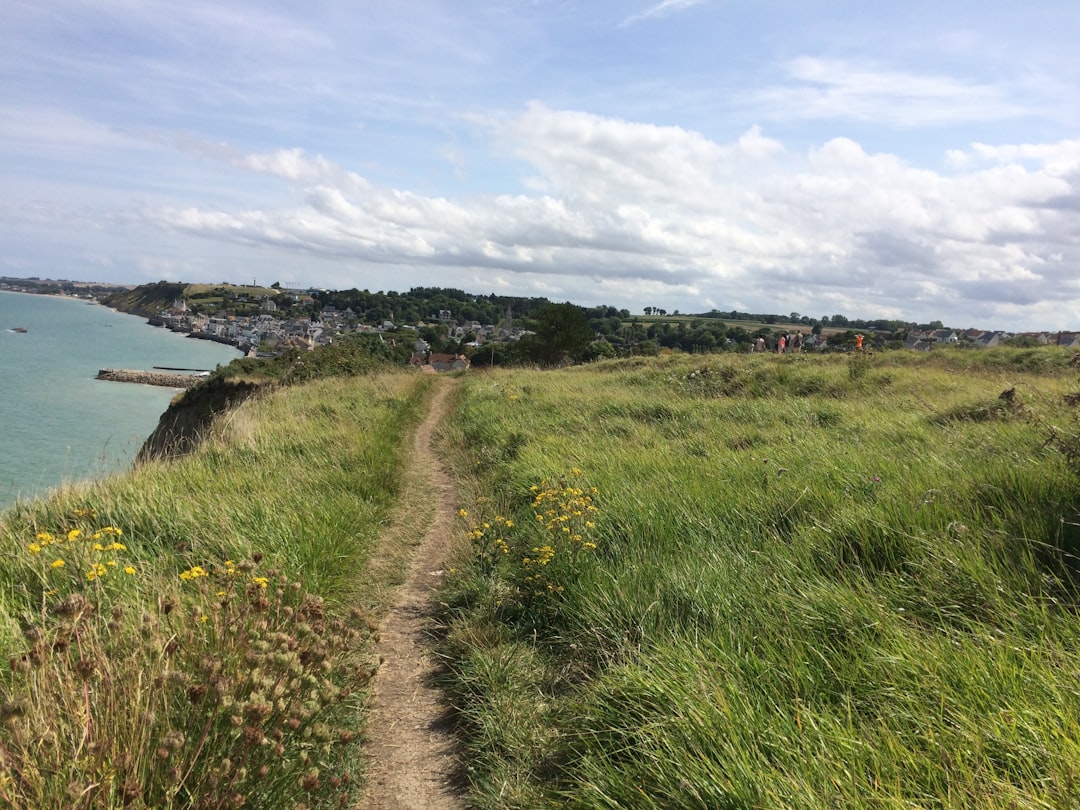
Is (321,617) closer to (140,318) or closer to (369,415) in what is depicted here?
(369,415)

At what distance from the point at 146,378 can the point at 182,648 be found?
65043 millimetres

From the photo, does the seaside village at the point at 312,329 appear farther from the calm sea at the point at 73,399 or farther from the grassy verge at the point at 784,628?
the grassy verge at the point at 784,628

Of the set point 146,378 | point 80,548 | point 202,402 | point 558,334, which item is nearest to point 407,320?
point 146,378

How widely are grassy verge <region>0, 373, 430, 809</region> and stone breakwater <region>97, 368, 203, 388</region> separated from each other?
58389mm

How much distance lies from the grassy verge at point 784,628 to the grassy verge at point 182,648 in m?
0.87

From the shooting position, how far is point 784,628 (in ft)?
10.4

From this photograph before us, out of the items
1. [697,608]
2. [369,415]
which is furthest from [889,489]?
[369,415]

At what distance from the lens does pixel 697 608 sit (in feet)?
11.6

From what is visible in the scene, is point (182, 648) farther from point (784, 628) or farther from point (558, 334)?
point (558, 334)

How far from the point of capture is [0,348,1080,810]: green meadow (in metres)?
2.18

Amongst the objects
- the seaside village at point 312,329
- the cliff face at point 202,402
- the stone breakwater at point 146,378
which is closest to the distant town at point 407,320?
the seaside village at point 312,329

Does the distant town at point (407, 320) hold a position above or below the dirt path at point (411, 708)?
above

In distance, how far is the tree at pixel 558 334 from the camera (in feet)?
157

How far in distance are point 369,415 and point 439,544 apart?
22.0ft
